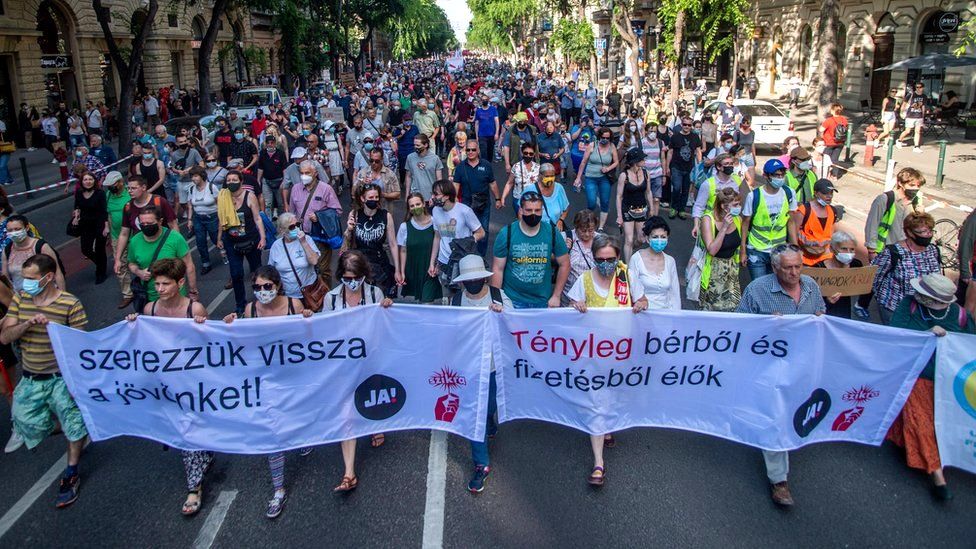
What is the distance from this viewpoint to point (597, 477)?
496cm

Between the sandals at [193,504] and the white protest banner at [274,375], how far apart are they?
0.92 ft

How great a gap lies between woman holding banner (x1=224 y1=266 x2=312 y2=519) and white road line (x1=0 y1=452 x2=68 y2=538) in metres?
1.59

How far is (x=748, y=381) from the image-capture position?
491 centimetres

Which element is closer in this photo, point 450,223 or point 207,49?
point 450,223

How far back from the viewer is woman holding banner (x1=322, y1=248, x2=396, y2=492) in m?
5.03

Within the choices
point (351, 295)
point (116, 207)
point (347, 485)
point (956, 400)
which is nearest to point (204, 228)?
point (116, 207)

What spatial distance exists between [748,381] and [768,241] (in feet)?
7.99

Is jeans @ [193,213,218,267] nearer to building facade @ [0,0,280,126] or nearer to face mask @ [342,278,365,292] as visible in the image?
face mask @ [342,278,365,292]

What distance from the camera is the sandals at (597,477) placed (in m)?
4.95

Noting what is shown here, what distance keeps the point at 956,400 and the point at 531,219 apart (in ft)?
10.1

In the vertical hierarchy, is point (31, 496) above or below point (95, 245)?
below

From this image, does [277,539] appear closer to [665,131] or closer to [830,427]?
[830,427]

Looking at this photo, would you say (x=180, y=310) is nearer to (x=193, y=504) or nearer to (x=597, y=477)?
(x=193, y=504)

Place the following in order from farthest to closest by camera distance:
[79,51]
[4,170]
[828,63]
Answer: [79,51] < [828,63] < [4,170]
